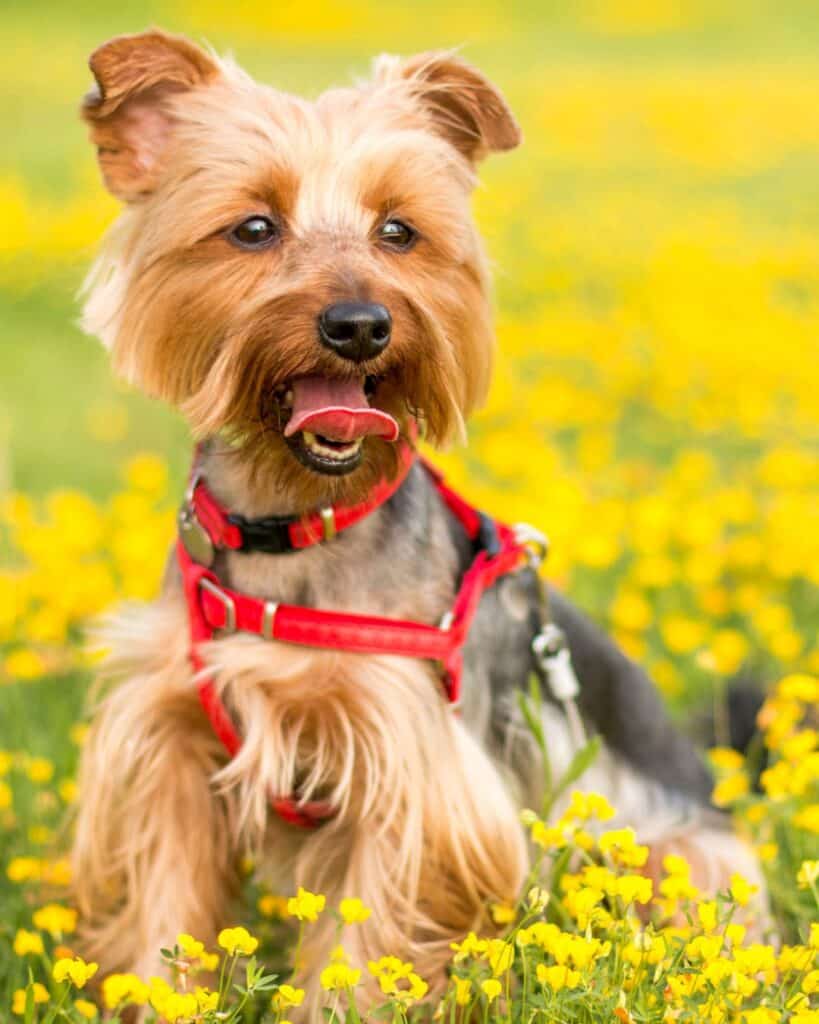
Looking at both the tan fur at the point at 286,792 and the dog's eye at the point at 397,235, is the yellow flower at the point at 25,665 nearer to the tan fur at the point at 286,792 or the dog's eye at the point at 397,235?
the tan fur at the point at 286,792

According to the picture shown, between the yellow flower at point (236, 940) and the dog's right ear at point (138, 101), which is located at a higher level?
the dog's right ear at point (138, 101)

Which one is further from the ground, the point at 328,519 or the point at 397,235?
the point at 397,235

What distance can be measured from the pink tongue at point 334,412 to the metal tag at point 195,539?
0.42 m

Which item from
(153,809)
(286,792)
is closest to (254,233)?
(286,792)

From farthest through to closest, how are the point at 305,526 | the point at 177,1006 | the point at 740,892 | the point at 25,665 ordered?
the point at 25,665
the point at 305,526
the point at 740,892
the point at 177,1006

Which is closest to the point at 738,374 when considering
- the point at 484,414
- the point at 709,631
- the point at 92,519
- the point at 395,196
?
the point at 484,414

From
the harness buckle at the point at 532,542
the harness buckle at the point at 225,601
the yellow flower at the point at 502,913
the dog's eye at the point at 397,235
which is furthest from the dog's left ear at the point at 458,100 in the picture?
the yellow flower at the point at 502,913

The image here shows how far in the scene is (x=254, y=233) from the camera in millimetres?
3293

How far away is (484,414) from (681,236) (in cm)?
574

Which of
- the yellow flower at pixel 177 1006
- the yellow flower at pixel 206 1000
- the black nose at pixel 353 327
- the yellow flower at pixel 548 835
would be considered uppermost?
the black nose at pixel 353 327

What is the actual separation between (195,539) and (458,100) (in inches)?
50.0

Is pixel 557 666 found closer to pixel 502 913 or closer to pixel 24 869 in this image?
pixel 502 913

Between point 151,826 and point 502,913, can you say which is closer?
point 502,913

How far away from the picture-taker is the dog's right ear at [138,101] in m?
3.32
